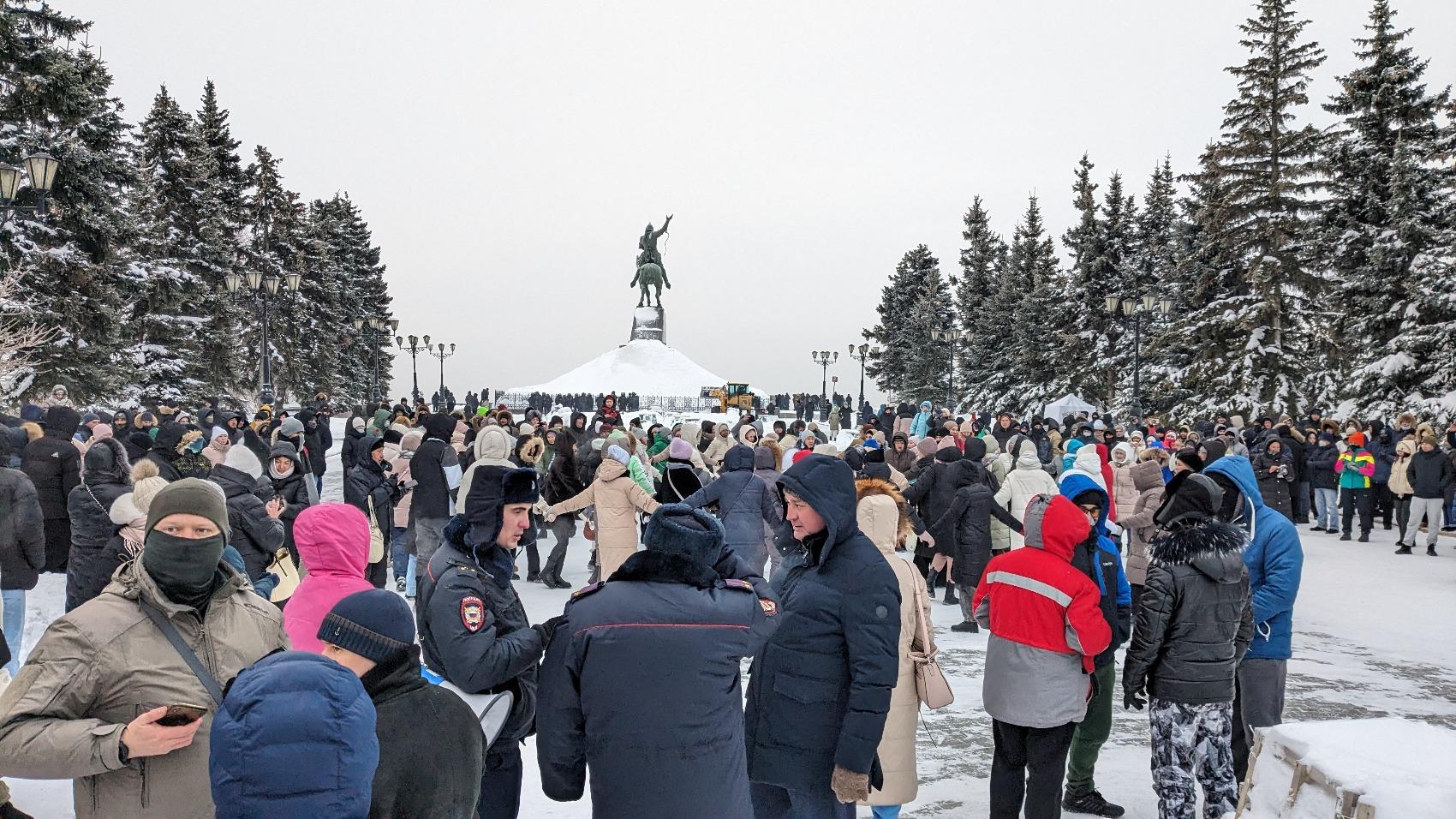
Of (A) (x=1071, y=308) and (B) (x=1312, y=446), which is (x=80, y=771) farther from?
(A) (x=1071, y=308)


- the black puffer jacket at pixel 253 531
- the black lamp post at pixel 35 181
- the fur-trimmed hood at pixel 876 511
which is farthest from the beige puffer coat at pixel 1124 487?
the black lamp post at pixel 35 181

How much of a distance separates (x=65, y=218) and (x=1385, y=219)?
1448 inches

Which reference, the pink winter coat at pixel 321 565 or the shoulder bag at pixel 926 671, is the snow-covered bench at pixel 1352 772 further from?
the pink winter coat at pixel 321 565

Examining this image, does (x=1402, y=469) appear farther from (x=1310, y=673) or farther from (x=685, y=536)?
(x=685, y=536)

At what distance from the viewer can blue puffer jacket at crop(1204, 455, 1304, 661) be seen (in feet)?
14.6

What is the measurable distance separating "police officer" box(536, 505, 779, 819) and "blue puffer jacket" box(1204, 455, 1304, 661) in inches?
116

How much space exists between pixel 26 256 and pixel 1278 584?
26885 mm

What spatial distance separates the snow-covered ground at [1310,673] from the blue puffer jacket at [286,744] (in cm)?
308

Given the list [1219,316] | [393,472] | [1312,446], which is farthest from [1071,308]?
[393,472]

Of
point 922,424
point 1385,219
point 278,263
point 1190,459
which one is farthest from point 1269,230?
point 278,263

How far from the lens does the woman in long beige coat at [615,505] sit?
26.5ft

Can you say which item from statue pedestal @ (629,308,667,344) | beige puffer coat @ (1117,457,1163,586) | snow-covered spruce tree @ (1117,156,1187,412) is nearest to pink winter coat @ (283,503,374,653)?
beige puffer coat @ (1117,457,1163,586)

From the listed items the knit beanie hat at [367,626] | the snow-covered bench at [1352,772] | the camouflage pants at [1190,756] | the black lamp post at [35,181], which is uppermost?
the black lamp post at [35,181]

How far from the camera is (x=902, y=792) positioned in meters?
3.89
